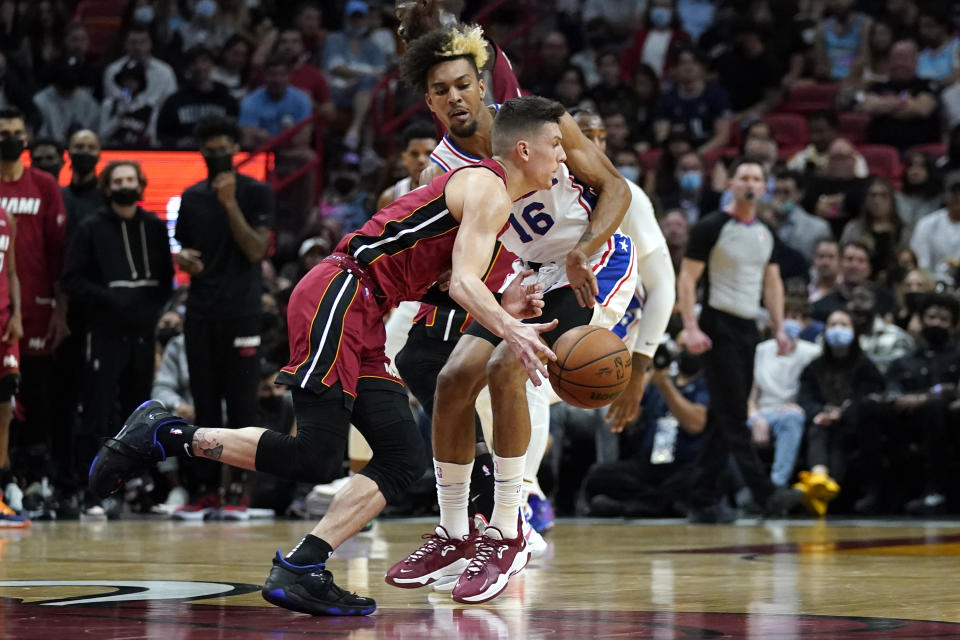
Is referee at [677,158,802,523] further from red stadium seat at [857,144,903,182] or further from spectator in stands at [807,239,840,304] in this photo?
red stadium seat at [857,144,903,182]

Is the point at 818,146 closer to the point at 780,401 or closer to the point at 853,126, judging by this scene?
the point at 853,126

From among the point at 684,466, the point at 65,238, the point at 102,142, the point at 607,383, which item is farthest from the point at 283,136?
the point at 607,383

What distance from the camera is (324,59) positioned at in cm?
1686

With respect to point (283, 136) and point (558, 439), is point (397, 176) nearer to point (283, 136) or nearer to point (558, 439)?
point (558, 439)

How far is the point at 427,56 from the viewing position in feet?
18.9

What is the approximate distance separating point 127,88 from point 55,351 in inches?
222

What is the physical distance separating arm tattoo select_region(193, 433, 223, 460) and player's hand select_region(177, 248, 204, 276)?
16.4ft

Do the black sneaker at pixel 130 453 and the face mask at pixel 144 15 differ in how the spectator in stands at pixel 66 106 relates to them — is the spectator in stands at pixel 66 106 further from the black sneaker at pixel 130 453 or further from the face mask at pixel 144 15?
the black sneaker at pixel 130 453

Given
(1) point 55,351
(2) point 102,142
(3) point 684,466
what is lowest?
(3) point 684,466

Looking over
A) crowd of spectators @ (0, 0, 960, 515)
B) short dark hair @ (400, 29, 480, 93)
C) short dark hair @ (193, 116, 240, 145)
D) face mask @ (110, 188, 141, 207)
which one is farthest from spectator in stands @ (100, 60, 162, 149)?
short dark hair @ (400, 29, 480, 93)

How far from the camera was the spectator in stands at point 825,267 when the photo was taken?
11902 millimetres

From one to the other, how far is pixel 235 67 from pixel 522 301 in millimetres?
12241

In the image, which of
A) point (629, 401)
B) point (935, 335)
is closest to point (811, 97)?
point (935, 335)

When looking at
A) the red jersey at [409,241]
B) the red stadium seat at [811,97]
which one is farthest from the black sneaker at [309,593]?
the red stadium seat at [811,97]
